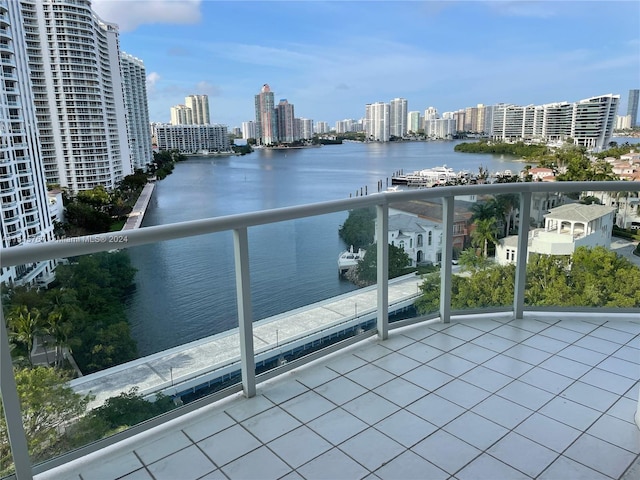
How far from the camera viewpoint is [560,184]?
2.77m

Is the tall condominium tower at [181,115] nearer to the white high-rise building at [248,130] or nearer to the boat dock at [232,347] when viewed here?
the white high-rise building at [248,130]

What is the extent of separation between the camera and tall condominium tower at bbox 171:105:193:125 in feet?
297

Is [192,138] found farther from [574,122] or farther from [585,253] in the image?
[585,253]

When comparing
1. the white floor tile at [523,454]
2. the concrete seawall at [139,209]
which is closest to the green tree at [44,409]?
the white floor tile at [523,454]

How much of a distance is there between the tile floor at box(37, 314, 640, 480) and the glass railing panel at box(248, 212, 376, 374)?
15 centimetres

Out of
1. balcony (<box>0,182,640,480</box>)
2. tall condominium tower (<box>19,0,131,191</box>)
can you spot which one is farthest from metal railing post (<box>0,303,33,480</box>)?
tall condominium tower (<box>19,0,131,191</box>)

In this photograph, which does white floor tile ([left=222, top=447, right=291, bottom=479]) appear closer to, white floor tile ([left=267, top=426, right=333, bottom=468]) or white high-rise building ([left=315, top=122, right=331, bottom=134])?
white floor tile ([left=267, top=426, right=333, bottom=468])

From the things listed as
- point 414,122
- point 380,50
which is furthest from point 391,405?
point 414,122

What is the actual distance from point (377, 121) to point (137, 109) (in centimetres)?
4656

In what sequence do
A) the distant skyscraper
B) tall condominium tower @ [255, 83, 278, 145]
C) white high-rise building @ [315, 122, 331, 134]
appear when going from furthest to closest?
white high-rise building @ [315, 122, 331, 134], tall condominium tower @ [255, 83, 278, 145], the distant skyscraper

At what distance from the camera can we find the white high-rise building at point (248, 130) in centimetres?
8726

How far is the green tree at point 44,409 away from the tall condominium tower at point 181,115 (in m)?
95.7

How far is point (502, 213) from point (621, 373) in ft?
3.82

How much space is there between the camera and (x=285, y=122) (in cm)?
8312
